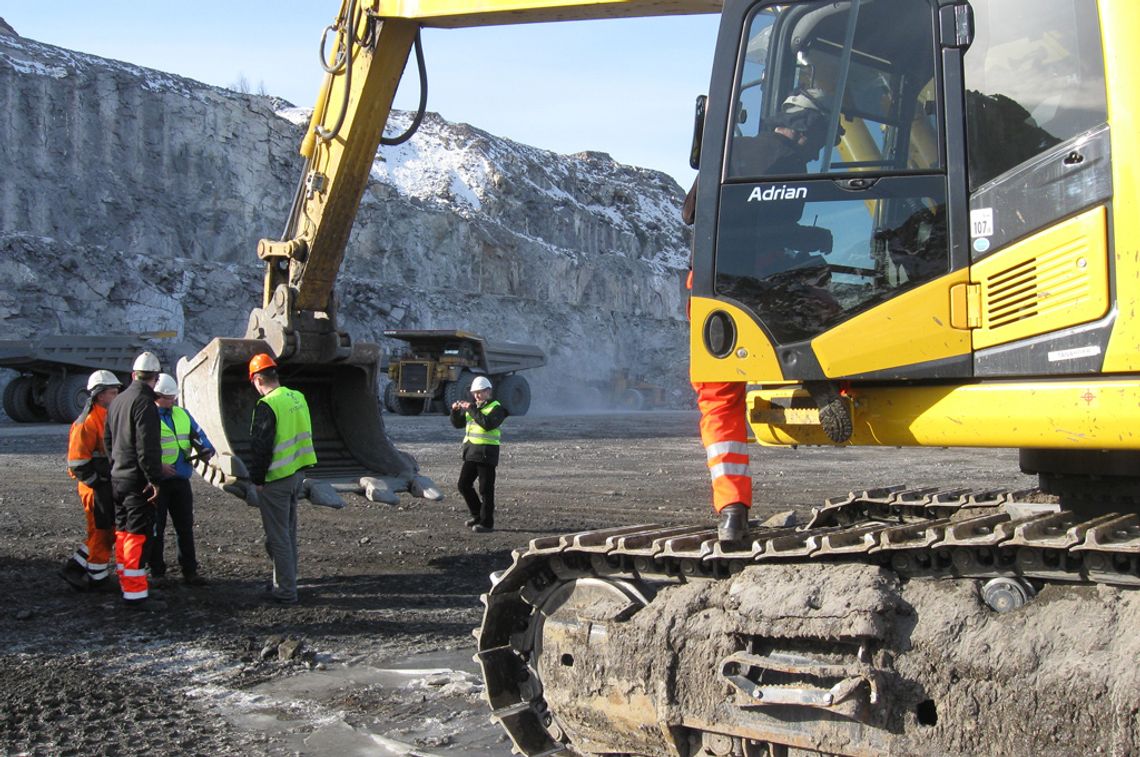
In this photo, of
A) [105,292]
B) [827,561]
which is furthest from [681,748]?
[105,292]

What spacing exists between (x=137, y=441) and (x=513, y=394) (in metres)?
25.0

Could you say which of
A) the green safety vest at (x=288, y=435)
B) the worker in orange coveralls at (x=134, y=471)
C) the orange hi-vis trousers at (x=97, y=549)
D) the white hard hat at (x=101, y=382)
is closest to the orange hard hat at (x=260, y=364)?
the green safety vest at (x=288, y=435)

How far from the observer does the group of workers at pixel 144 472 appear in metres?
7.32

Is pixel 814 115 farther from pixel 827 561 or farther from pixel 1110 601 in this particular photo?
pixel 1110 601

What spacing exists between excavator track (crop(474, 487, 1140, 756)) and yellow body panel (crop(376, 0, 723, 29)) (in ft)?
8.57

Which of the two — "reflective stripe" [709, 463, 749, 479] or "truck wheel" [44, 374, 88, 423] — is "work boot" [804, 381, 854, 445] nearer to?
"reflective stripe" [709, 463, 749, 479]

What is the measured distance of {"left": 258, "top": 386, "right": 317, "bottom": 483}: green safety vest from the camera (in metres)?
7.39

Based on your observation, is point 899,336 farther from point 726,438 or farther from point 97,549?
point 97,549

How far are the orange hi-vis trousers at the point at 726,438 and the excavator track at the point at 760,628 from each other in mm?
205

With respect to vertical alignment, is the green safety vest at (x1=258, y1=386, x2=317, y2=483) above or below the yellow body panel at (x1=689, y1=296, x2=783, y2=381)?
below

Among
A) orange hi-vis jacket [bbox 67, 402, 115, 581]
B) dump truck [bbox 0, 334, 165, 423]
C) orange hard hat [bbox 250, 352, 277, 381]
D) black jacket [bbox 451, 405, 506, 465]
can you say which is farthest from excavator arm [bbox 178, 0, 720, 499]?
dump truck [bbox 0, 334, 165, 423]

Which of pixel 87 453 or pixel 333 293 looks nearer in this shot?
pixel 87 453

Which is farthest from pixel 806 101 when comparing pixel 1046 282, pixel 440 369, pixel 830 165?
pixel 440 369

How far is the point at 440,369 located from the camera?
31.0 metres
